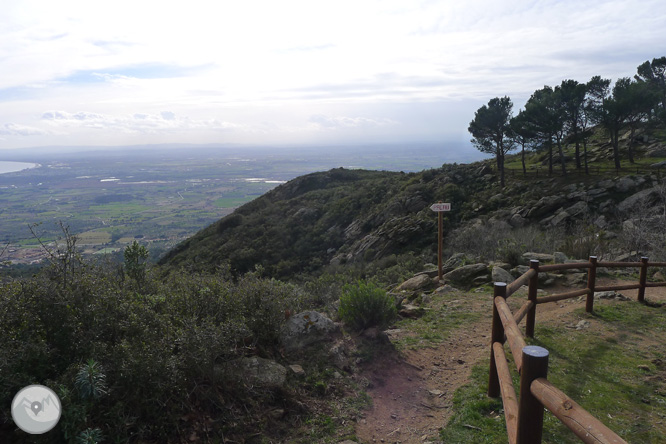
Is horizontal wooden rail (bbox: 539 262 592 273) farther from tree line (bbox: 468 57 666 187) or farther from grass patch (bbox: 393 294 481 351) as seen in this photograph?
tree line (bbox: 468 57 666 187)

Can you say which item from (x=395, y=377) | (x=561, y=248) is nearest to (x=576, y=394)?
(x=395, y=377)

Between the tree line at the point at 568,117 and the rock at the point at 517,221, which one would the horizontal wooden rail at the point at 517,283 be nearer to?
the rock at the point at 517,221

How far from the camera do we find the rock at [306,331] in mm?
5259

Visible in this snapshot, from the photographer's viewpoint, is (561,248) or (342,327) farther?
(561,248)

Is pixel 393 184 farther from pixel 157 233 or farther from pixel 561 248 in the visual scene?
pixel 157 233

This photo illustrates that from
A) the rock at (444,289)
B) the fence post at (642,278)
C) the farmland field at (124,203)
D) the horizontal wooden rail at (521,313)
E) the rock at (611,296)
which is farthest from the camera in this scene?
the farmland field at (124,203)

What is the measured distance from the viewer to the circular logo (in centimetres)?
273

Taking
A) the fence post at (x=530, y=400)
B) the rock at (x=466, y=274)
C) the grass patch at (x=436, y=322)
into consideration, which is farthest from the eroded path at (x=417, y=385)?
the rock at (x=466, y=274)

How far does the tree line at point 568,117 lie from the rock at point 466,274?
22028 mm

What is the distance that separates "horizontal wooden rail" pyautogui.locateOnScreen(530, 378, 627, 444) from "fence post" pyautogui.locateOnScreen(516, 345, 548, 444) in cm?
4

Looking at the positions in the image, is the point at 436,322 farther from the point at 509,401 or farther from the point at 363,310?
the point at 509,401

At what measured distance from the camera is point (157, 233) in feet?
194

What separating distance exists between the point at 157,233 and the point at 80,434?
6172cm

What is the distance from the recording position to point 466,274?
1037 centimetres
